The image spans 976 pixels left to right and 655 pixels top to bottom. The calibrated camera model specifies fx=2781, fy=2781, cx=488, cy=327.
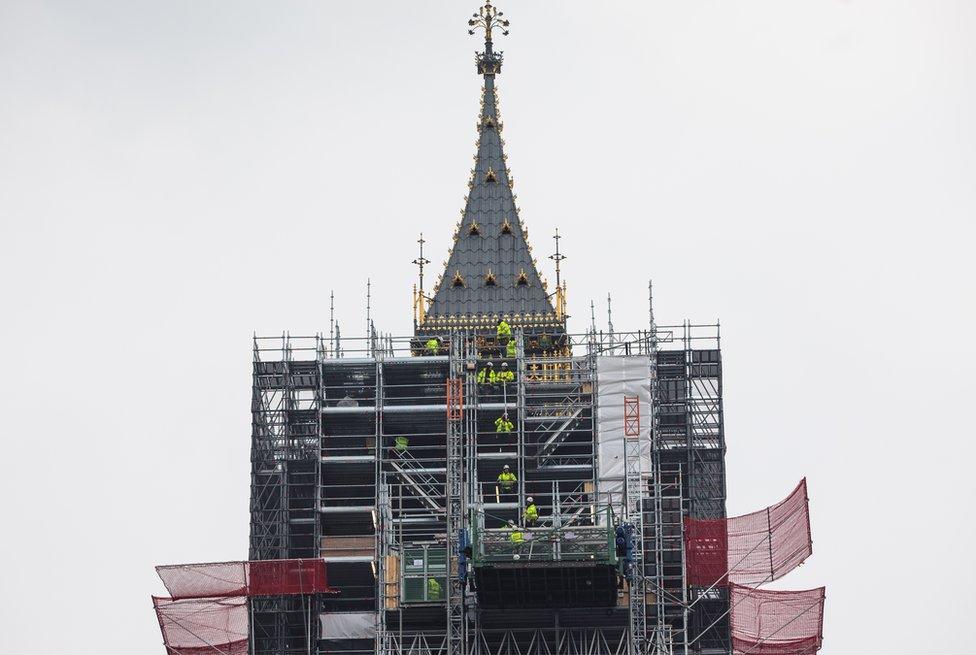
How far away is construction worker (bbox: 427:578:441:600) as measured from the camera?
12231 centimetres

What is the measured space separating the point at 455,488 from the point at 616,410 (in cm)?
826

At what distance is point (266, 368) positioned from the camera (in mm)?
129875

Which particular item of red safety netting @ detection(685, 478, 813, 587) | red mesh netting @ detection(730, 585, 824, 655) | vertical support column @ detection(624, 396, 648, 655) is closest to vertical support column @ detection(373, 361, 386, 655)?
vertical support column @ detection(624, 396, 648, 655)

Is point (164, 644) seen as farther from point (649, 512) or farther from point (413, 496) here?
point (649, 512)

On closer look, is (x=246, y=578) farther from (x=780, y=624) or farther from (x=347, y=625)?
(x=780, y=624)

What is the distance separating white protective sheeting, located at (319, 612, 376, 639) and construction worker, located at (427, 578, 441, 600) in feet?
11.8

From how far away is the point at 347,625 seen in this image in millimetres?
124875

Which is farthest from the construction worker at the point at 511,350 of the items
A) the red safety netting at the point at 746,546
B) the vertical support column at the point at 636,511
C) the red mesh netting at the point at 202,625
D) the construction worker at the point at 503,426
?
the red mesh netting at the point at 202,625

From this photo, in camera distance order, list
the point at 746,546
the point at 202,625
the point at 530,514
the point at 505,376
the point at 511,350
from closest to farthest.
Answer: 1. the point at 530,514
2. the point at 202,625
3. the point at 746,546
4. the point at 505,376
5. the point at 511,350

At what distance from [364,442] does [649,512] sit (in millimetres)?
14472

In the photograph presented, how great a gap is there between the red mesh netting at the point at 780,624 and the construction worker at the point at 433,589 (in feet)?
43.2

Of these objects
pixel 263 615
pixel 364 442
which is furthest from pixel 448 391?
pixel 263 615

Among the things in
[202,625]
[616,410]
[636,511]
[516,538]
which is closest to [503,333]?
[616,410]

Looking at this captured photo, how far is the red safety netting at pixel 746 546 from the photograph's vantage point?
403 ft
